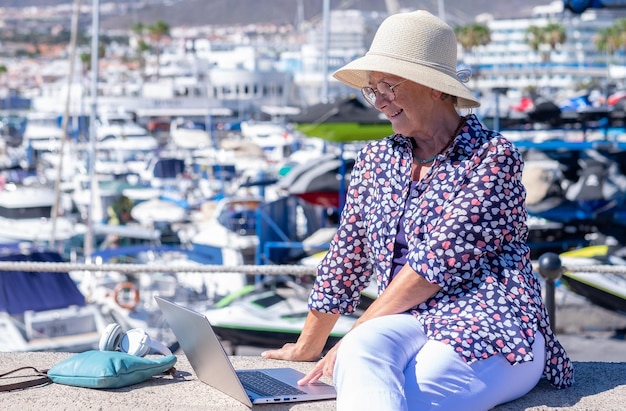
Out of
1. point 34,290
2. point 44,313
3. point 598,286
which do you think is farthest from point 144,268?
point 44,313

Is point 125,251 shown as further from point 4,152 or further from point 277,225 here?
point 4,152

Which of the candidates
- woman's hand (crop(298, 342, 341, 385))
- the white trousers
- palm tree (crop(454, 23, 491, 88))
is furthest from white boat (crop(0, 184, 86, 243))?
palm tree (crop(454, 23, 491, 88))

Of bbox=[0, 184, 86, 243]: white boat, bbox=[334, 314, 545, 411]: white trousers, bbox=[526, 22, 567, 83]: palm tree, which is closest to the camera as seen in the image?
bbox=[334, 314, 545, 411]: white trousers

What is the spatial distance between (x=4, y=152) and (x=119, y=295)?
139 feet

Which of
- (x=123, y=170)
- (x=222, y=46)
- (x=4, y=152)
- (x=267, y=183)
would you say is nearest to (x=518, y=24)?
(x=222, y=46)

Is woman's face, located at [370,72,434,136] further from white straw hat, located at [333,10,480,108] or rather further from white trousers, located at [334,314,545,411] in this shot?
white trousers, located at [334,314,545,411]

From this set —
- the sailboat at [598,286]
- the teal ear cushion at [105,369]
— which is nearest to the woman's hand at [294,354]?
the teal ear cushion at [105,369]

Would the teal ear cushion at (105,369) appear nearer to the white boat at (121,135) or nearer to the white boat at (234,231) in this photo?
the white boat at (234,231)

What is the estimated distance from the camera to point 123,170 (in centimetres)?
4219

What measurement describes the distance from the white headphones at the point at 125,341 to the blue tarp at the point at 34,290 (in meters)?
10.6

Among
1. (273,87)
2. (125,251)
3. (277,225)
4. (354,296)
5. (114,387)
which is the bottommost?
(273,87)

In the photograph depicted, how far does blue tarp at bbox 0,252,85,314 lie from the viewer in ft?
44.9

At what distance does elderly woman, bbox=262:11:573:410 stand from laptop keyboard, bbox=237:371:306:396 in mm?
74

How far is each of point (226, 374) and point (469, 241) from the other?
2.69 feet
